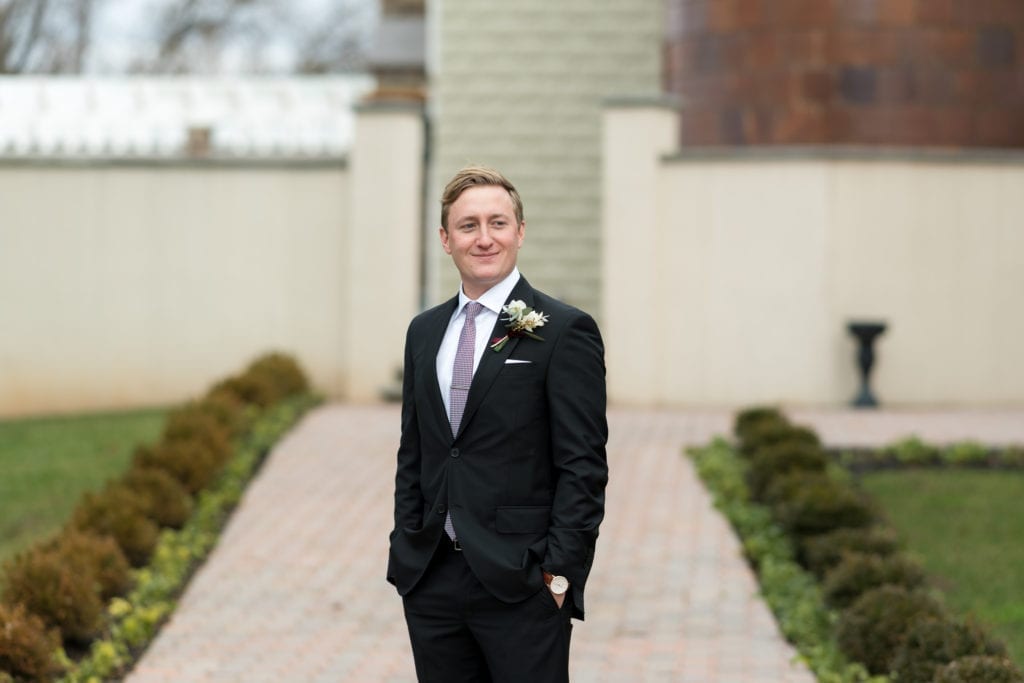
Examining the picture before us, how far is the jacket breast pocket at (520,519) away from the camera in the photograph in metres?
4.09

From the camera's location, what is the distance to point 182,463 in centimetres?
1059

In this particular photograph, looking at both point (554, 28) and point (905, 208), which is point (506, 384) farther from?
point (554, 28)

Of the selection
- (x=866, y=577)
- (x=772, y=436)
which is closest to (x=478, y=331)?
(x=866, y=577)

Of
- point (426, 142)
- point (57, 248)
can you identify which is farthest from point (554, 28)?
point (57, 248)

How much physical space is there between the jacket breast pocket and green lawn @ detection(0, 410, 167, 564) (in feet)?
20.4

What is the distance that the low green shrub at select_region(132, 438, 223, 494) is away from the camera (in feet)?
34.7

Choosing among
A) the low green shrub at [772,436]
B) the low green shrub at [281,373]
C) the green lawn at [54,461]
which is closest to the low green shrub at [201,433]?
the green lawn at [54,461]

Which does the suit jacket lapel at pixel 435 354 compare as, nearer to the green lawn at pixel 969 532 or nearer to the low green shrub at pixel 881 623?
the low green shrub at pixel 881 623

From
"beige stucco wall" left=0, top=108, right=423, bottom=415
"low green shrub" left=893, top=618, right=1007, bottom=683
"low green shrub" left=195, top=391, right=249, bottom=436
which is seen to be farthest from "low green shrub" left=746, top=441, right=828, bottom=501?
"beige stucco wall" left=0, top=108, right=423, bottom=415

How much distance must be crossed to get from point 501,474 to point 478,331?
379 millimetres

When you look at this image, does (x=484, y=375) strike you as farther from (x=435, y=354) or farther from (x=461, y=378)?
(x=435, y=354)

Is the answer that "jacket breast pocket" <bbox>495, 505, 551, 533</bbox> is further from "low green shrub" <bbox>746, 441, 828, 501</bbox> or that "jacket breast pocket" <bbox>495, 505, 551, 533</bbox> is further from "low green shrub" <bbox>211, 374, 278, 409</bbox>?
"low green shrub" <bbox>211, 374, 278, 409</bbox>

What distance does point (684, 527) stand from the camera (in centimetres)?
1005

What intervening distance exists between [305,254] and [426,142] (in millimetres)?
1653
